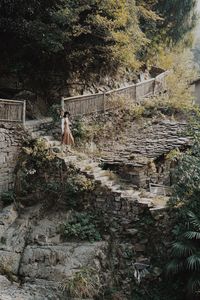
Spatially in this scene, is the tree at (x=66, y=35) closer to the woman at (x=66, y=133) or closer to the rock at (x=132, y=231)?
the woman at (x=66, y=133)

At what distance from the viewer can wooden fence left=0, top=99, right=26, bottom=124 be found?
1291 cm

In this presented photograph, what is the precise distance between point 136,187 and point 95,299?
3940 mm

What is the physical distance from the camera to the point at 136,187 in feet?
39.9

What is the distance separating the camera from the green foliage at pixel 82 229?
1062 cm

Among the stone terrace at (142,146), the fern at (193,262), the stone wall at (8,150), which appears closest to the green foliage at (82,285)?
the fern at (193,262)

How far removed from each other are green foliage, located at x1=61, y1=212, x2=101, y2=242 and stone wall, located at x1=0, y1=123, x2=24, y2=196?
9.85 feet

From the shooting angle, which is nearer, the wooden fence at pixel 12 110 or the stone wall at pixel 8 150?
the stone wall at pixel 8 150

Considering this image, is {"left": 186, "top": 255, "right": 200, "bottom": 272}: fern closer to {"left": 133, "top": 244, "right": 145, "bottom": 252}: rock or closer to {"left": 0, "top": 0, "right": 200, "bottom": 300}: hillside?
{"left": 0, "top": 0, "right": 200, "bottom": 300}: hillside

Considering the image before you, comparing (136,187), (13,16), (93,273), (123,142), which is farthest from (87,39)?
(93,273)

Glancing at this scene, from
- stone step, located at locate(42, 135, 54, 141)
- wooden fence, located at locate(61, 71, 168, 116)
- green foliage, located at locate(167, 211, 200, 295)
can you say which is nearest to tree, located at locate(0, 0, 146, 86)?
wooden fence, located at locate(61, 71, 168, 116)

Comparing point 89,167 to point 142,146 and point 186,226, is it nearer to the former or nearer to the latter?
point 142,146

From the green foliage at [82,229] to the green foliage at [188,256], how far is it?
2263mm

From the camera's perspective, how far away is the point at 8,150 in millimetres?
A: 12758

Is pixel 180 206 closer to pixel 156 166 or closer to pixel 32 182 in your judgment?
pixel 156 166
